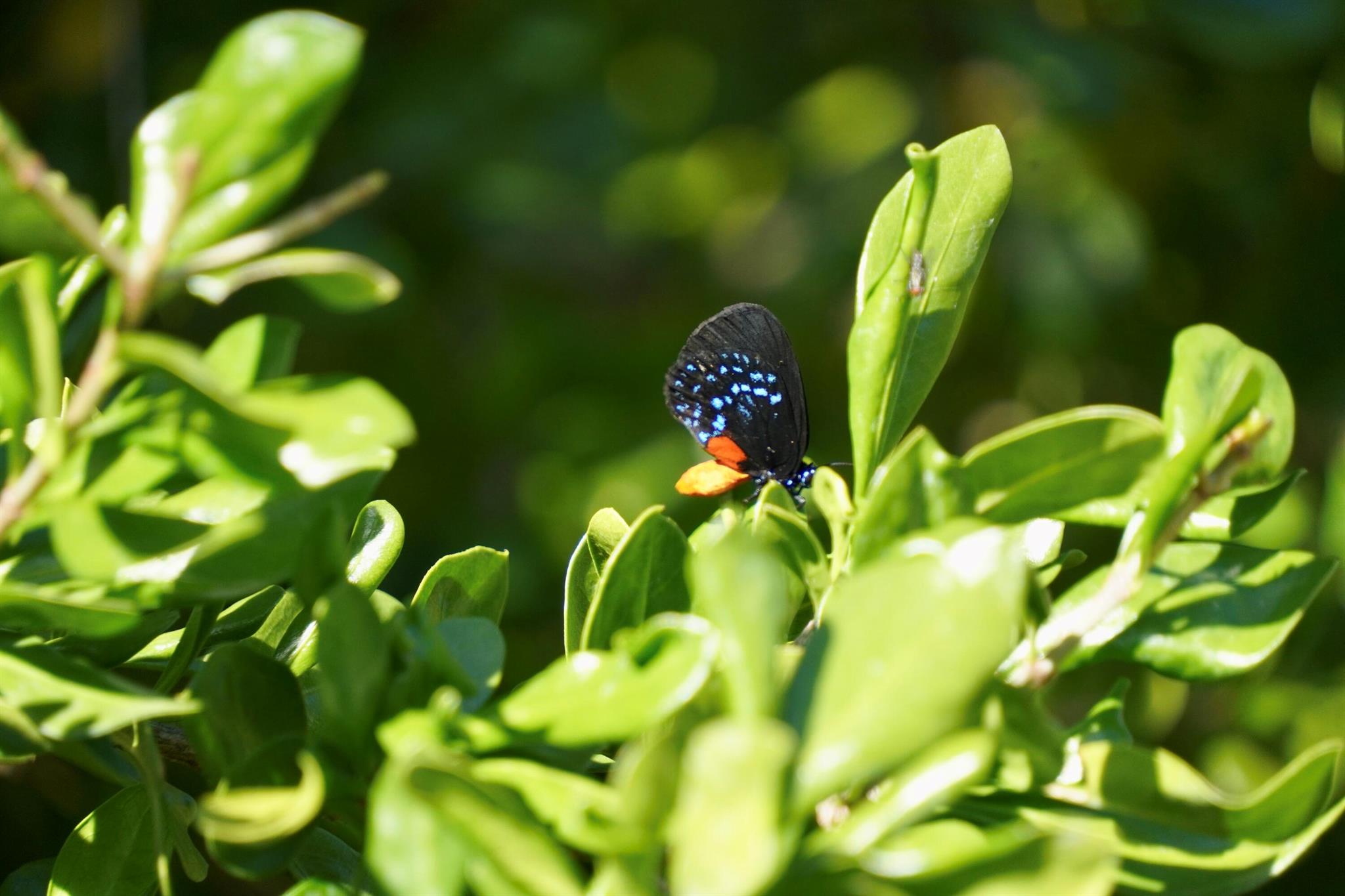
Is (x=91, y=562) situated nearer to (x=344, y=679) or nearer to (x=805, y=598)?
(x=344, y=679)

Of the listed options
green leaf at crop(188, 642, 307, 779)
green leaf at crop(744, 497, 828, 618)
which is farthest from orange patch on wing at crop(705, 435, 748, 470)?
green leaf at crop(188, 642, 307, 779)

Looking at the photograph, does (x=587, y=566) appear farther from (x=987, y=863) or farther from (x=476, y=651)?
(x=987, y=863)

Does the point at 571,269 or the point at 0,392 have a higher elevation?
the point at 0,392

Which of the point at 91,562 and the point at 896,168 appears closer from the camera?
the point at 91,562

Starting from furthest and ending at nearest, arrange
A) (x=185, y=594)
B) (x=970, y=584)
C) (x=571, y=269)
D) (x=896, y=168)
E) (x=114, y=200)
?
1. (x=571, y=269)
2. (x=896, y=168)
3. (x=114, y=200)
4. (x=185, y=594)
5. (x=970, y=584)

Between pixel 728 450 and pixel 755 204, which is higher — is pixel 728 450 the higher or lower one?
the higher one

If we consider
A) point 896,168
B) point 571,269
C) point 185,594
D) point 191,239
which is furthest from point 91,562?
point 571,269

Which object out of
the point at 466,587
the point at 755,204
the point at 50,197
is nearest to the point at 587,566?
the point at 466,587
